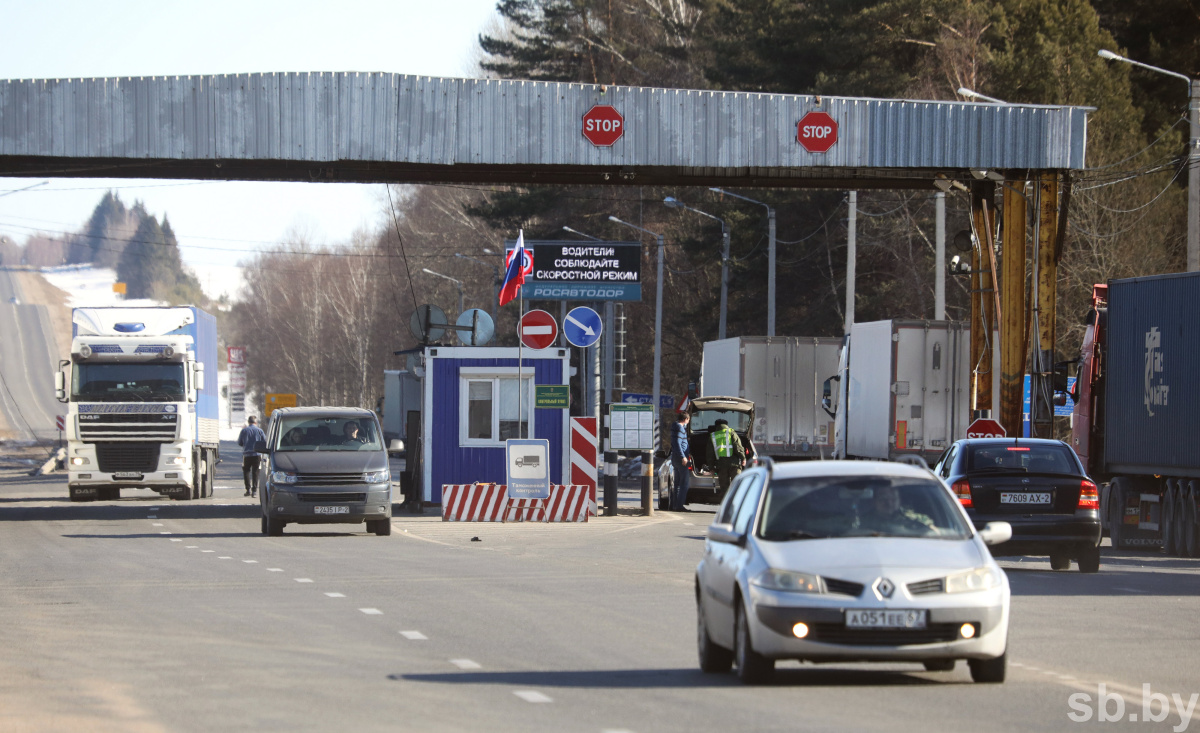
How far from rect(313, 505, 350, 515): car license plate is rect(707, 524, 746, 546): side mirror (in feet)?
45.8

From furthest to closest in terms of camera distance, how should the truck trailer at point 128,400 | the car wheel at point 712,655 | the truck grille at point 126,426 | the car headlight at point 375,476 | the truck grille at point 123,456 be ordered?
the truck grille at point 123,456 → the truck grille at point 126,426 → the truck trailer at point 128,400 → the car headlight at point 375,476 → the car wheel at point 712,655

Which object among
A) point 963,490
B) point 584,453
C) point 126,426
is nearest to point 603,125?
point 584,453

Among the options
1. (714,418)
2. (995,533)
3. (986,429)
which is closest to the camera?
(995,533)

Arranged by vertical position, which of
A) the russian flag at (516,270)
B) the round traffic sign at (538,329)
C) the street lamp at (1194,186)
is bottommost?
the round traffic sign at (538,329)

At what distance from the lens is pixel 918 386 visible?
3262 cm

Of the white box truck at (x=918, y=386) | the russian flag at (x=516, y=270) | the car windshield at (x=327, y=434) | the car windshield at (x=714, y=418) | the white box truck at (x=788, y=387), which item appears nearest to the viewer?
the car windshield at (x=327, y=434)

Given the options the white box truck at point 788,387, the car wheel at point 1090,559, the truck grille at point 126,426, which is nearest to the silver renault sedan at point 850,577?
the car wheel at point 1090,559

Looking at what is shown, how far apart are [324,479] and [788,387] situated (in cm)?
1750

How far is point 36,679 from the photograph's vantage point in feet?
33.6

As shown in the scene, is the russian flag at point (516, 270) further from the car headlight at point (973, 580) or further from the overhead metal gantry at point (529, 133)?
the car headlight at point (973, 580)

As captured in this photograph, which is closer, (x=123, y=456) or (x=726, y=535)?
(x=726, y=535)

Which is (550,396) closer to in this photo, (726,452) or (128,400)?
(726,452)

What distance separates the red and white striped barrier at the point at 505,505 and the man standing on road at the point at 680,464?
4261 mm

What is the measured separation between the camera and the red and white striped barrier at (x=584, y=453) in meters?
29.4
